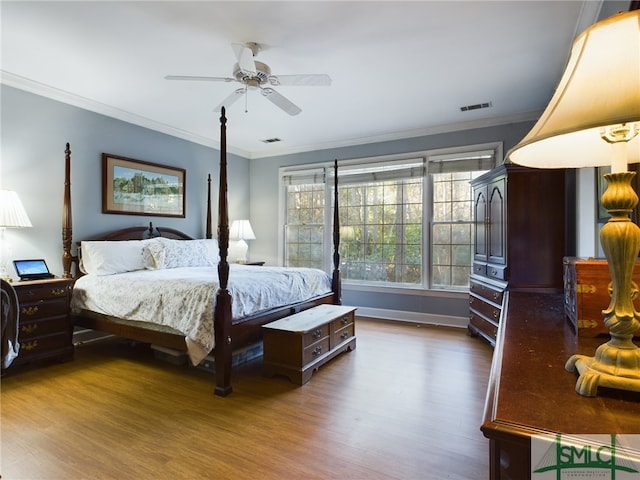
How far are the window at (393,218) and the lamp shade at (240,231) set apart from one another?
0.68 metres

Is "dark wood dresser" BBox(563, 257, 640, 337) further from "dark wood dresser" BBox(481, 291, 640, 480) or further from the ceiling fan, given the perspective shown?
the ceiling fan

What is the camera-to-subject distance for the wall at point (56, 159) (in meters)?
3.44

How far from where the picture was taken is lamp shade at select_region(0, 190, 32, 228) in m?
3.02

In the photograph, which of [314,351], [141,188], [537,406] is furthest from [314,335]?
[141,188]

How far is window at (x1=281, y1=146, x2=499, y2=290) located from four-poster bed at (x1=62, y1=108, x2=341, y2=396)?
1172 mm

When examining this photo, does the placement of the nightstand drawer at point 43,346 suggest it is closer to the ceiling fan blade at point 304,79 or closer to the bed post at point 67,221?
the bed post at point 67,221

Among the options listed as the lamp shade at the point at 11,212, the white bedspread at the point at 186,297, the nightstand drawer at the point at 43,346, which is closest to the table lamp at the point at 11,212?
the lamp shade at the point at 11,212

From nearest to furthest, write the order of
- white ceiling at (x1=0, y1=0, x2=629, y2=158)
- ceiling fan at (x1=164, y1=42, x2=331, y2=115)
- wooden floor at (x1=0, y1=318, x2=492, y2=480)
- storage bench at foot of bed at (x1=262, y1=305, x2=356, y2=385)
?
wooden floor at (x1=0, y1=318, x2=492, y2=480) < white ceiling at (x1=0, y1=0, x2=629, y2=158) < ceiling fan at (x1=164, y1=42, x2=331, y2=115) < storage bench at foot of bed at (x1=262, y1=305, x2=356, y2=385)

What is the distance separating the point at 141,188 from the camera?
455cm

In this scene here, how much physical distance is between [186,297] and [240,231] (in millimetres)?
2847

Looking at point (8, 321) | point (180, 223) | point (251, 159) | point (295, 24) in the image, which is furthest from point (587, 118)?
point (251, 159)

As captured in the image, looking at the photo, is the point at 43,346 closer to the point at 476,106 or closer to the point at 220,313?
the point at 220,313

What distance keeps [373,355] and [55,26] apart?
3829mm

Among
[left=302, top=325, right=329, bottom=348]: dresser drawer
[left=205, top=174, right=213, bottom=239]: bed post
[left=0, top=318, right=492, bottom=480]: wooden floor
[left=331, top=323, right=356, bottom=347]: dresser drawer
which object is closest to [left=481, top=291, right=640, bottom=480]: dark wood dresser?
[left=0, top=318, right=492, bottom=480]: wooden floor
